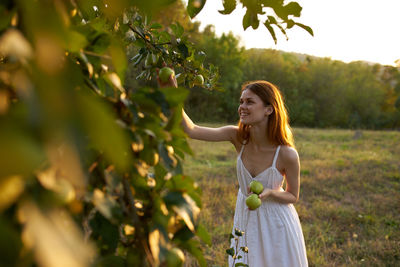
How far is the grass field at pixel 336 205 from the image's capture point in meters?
2.81

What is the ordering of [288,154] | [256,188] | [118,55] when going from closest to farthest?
1. [118,55]
2. [256,188]
3. [288,154]

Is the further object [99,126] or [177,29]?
[177,29]

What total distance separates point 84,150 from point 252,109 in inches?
69.7

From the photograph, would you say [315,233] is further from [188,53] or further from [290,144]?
[188,53]

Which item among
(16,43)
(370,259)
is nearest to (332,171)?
(370,259)

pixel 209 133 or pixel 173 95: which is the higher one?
pixel 173 95

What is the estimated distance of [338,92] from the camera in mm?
22828

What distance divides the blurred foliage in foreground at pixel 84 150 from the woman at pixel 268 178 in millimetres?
1330

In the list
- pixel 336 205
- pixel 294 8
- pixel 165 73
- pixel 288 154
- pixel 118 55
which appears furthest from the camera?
pixel 336 205

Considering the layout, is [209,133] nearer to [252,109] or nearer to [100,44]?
[252,109]

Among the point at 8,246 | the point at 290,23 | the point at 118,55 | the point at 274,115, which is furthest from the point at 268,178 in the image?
the point at 8,246

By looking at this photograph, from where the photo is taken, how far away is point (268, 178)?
1871 millimetres

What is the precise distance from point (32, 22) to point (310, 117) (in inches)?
889

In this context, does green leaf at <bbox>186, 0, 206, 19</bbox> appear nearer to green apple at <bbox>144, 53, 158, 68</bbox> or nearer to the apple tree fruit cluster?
the apple tree fruit cluster
